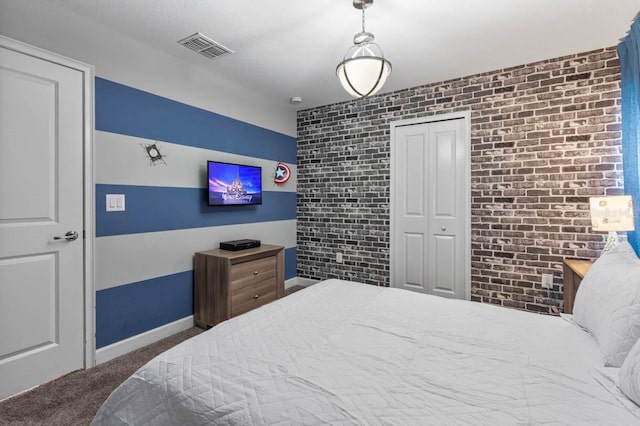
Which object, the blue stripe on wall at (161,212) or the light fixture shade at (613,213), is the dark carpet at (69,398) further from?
the light fixture shade at (613,213)

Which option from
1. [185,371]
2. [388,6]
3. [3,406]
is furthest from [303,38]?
[3,406]

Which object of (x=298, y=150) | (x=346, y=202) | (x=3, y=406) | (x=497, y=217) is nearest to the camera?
(x=3, y=406)

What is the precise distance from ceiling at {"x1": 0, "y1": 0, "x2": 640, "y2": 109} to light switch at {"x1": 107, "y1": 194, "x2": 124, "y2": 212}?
114cm

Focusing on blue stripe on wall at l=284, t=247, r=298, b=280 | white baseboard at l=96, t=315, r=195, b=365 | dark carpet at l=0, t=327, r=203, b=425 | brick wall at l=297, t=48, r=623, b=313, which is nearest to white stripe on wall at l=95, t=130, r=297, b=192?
white baseboard at l=96, t=315, r=195, b=365

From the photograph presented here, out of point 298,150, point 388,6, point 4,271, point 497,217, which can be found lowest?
→ point 4,271

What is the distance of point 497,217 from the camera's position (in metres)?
3.28

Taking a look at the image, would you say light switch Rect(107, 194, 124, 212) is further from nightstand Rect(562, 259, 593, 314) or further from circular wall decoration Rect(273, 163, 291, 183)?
nightstand Rect(562, 259, 593, 314)

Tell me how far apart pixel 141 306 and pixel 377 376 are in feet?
7.55

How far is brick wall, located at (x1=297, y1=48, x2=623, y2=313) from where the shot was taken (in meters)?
2.86

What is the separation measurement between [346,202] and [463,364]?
3075mm

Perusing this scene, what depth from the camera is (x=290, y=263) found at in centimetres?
448

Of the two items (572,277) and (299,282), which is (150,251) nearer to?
(299,282)

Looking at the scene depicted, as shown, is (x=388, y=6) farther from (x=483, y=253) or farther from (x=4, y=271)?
(x=4, y=271)

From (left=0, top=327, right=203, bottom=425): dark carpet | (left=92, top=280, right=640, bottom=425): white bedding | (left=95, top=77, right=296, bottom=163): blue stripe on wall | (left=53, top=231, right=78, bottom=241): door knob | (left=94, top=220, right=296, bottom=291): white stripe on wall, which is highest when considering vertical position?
(left=95, top=77, right=296, bottom=163): blue stripe on wall
